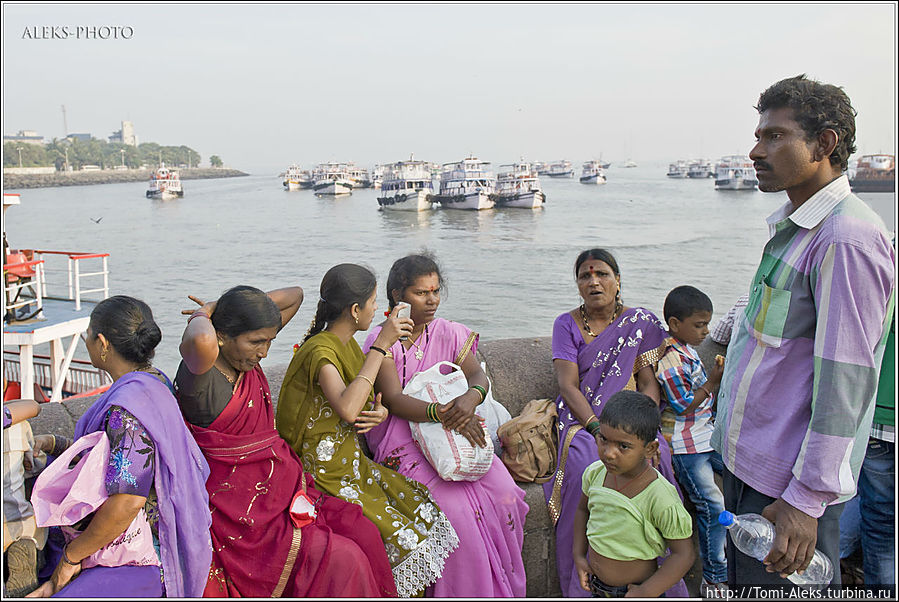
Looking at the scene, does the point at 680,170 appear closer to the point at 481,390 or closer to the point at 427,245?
the point at 427,245

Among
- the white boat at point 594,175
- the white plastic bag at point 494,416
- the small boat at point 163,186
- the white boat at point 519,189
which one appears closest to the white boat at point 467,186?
the white boat at point 519,189

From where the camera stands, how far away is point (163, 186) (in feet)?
192

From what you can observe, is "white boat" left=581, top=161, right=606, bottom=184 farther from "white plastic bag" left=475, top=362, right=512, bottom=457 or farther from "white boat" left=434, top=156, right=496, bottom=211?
"white plastic bag" left=475, top=362, right=512, bottom=457

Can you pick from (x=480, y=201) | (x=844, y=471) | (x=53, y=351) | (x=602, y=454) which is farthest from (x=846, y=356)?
(x=480, y=201)

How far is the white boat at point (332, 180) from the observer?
61625 mm

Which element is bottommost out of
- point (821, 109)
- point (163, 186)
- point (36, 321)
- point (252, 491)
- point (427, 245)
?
point (427, 245)

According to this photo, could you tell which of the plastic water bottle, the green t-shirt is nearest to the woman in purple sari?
the green t-shirt

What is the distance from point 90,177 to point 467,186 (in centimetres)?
4918

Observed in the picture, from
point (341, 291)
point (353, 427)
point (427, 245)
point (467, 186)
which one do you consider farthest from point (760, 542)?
point (467, 186)

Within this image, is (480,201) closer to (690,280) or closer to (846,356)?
(690,280)

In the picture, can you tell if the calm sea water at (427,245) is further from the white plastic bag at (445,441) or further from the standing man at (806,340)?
the standing man at (806,340)

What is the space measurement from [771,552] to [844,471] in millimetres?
280

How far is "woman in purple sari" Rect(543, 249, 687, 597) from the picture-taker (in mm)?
2979

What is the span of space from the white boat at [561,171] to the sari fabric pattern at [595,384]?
92777mm
